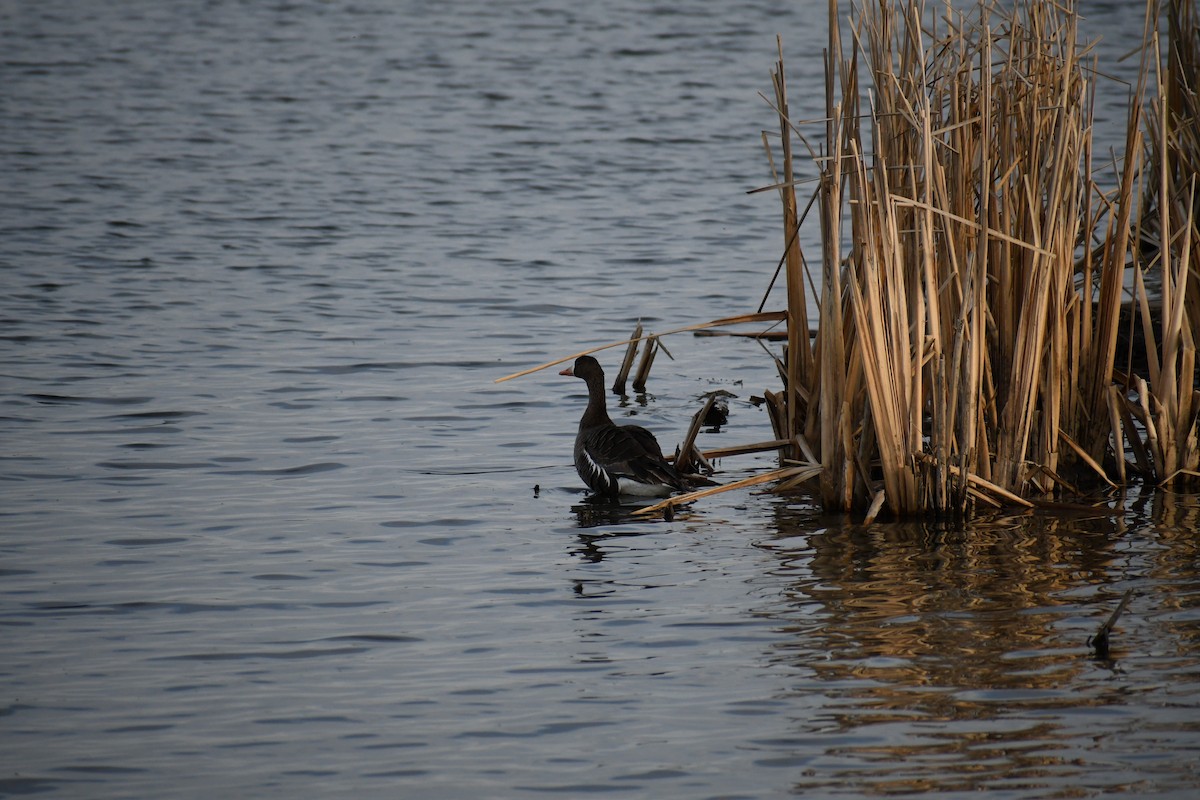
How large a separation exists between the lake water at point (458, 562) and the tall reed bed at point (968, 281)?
38 cm

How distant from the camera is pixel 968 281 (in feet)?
23.9

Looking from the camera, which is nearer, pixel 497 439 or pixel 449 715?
pixel 449 715

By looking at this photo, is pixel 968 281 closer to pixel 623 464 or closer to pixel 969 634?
pixel 969 634

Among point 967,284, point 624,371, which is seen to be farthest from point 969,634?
point 624,371

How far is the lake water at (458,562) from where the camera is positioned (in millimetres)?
→ 5367

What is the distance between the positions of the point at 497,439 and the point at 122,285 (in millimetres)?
6001

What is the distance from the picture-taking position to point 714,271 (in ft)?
50.8

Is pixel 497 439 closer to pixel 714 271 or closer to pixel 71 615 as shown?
pixel 71 615

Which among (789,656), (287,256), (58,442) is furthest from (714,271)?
(789,656)

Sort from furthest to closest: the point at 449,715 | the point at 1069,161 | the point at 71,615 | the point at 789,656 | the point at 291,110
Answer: the point at 291,110
the point at 1069,161
the point at 71,615
the point at 789,656
the point at 449,715

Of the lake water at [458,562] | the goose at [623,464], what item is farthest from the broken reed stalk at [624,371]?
the goose at [623,464]

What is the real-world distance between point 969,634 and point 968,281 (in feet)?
6.05

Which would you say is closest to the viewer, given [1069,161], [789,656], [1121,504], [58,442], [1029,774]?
[1029,774]

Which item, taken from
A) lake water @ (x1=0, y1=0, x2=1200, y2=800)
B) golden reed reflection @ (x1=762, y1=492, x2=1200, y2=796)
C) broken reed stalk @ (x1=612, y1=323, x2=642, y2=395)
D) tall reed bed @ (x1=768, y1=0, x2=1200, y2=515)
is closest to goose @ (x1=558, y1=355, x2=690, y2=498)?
lake water @ (x1=0, y1=0, x2=1200, y2=800)
